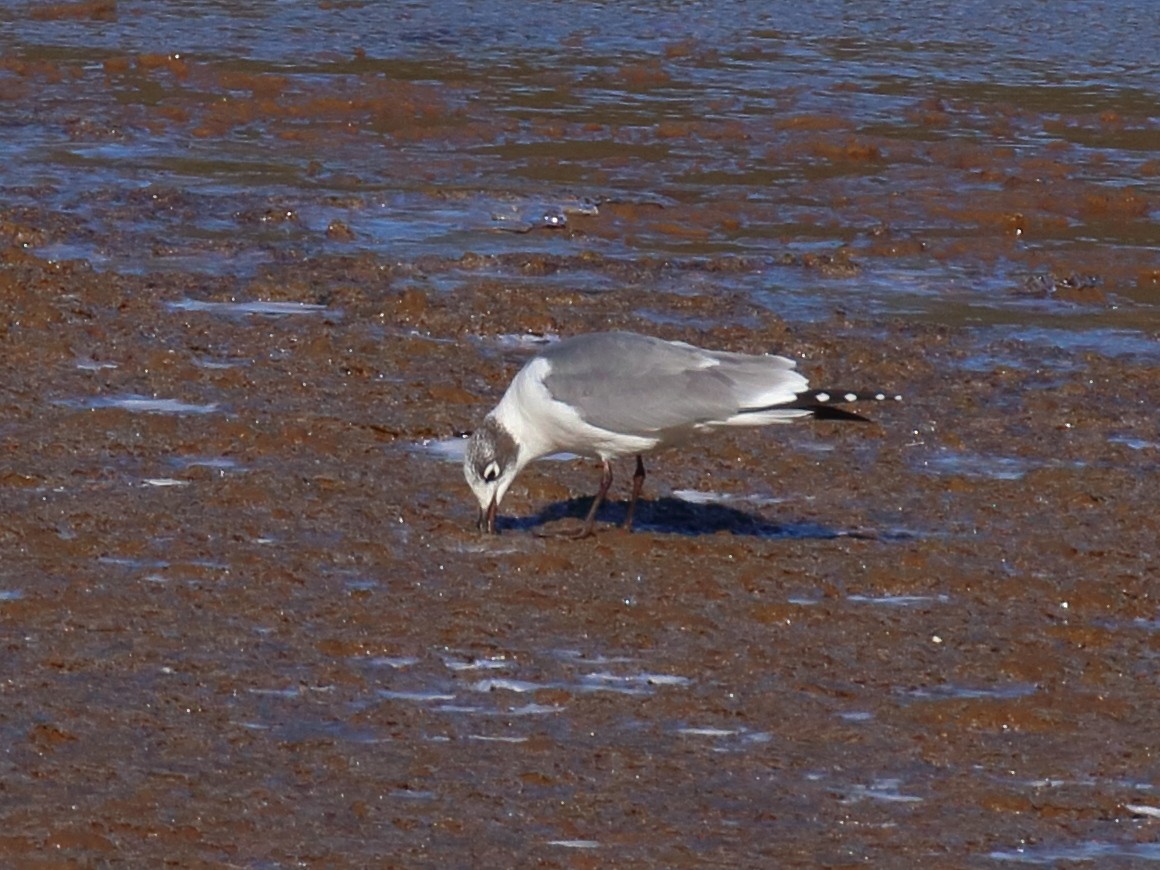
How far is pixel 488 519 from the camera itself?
23.8ft

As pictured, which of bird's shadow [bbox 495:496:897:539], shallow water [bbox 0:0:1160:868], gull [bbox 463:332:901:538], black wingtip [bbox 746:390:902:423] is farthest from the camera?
bird's shadow [bbox 495:496:897:539]

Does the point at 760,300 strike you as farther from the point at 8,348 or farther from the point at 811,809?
the point at 811,809

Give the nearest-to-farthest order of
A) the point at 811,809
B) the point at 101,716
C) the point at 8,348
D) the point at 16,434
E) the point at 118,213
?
1. the point at 811,809
2. the point at 101,716
3. the point at 16,434
4. the point at 8,348
5. the point at 118,213

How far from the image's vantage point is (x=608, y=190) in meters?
12.2

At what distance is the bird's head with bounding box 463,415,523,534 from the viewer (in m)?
7.25

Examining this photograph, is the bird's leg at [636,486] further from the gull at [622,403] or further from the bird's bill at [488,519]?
the bird's bill at [488,519]

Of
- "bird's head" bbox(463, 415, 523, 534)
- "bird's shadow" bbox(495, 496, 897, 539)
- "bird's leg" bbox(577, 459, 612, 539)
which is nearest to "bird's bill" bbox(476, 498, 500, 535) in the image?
"bird's head" bbox(463, 415, 523, 534)

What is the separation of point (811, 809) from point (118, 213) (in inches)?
267

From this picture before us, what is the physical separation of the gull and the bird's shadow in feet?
0.54

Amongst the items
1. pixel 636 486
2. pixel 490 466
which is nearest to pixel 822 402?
pixel 636 486

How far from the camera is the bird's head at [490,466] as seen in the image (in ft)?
23.8

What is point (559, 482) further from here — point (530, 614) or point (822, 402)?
point (530, 614)

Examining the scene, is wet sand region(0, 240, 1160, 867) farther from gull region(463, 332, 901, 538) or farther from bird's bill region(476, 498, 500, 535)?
gull region(463, 332, 901, 538)

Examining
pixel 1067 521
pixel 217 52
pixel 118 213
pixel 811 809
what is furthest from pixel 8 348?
pixel 217 52
